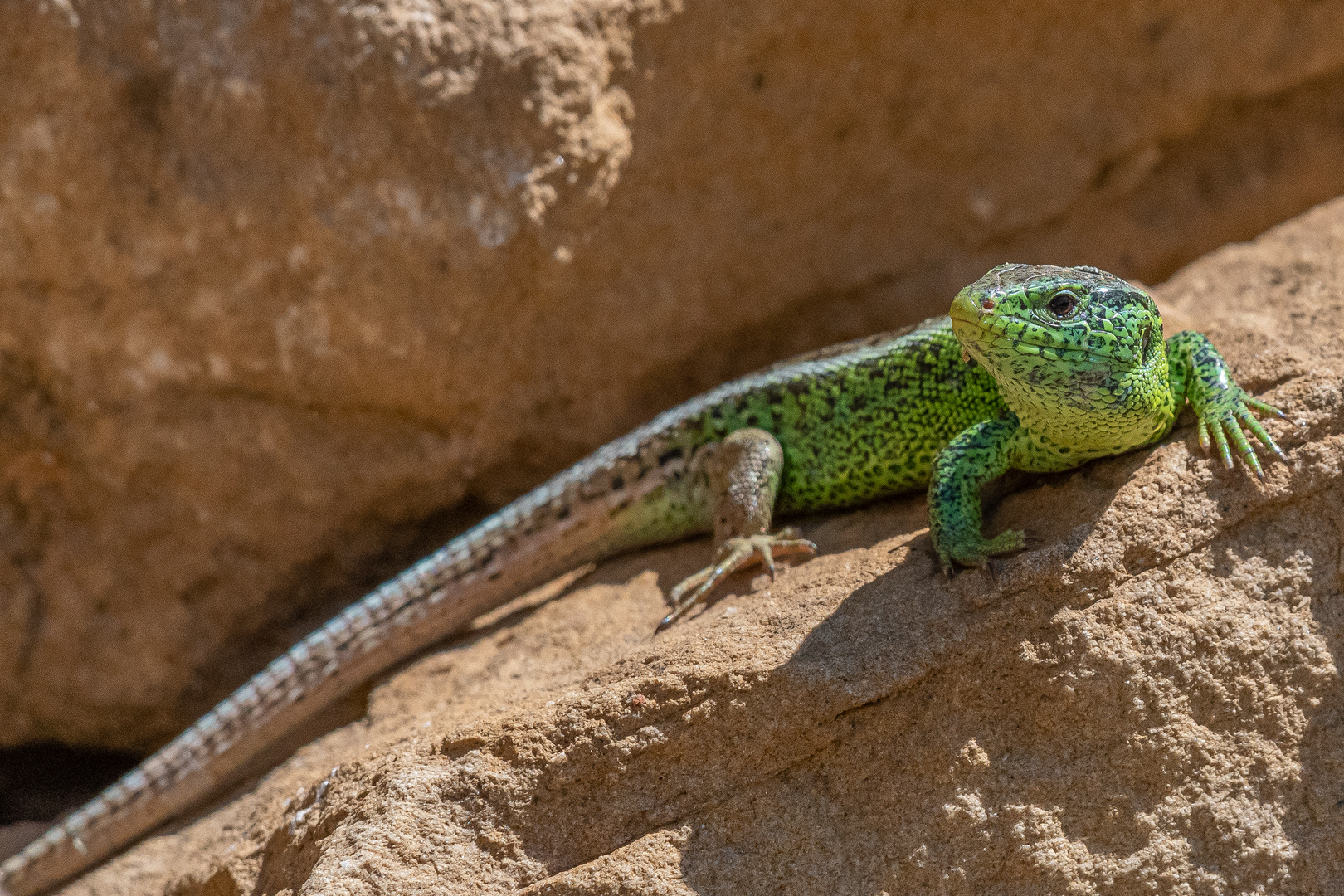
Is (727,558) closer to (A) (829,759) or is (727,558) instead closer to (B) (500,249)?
(A) (829,759)

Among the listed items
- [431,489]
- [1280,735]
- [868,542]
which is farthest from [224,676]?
[1280,735]

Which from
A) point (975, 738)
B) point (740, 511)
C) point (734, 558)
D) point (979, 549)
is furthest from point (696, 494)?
point (975, 738)

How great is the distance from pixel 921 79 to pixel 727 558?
324 cm

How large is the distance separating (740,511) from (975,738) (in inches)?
69.4

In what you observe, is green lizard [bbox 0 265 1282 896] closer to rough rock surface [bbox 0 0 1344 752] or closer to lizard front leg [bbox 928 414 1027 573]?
lizard front leg [bbox 928 414 1027 573]

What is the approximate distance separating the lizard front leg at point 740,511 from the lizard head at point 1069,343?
139 cm

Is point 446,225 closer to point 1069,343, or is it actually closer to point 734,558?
point 734,558

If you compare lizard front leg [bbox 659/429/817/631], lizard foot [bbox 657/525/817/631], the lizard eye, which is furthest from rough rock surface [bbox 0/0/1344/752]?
the lizard eye

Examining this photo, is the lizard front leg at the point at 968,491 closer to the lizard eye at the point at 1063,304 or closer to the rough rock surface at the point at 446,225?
the lizard eye at the point at 1063,304

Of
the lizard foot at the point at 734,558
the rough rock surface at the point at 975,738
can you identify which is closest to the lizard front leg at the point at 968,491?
the rough rock surface at the point at 975,738

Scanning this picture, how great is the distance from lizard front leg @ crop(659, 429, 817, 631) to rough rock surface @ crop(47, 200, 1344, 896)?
22.7 inches

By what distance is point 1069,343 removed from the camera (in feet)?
12.1

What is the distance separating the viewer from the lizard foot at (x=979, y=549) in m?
3.86

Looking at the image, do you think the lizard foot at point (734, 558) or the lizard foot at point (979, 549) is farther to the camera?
the lizard foot at point (734, 558)
